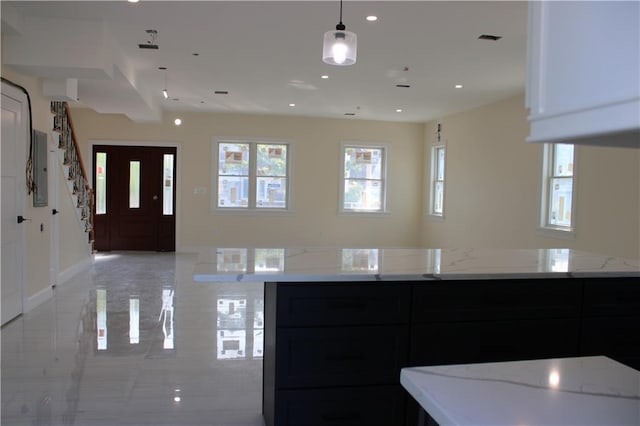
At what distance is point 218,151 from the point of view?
9750 mm

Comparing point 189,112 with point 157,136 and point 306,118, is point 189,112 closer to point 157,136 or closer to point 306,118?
point 157,136

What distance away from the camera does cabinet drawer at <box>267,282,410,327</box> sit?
2057 mm

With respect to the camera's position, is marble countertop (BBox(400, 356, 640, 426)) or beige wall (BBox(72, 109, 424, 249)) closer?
marble countertop (BBox(400, 356, 640, 426))

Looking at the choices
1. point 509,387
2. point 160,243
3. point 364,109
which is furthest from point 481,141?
point 509,387

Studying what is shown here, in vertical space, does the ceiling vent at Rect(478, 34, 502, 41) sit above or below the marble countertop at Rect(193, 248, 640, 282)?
above

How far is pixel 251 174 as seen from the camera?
32.3 feet

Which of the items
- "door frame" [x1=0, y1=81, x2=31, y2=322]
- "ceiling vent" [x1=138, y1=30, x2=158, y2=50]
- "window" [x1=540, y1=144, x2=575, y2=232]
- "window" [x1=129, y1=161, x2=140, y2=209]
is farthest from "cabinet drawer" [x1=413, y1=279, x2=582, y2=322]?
"window" [x1=129, y1=161, x2=140, y2=209]

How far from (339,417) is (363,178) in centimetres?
843

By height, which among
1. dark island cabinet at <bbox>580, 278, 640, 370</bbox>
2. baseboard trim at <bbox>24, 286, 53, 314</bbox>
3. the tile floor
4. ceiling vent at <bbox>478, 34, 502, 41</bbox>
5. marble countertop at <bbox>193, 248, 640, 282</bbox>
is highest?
ceiling vent at <bbox>478, 34, 502, 41</bbox>

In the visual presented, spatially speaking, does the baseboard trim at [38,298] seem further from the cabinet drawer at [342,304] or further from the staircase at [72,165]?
the cabinet drawer at [342,304]

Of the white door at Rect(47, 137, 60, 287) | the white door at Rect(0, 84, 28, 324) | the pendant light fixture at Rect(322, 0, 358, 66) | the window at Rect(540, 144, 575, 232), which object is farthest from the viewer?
the window at Rect(540, 144, 575, 232)

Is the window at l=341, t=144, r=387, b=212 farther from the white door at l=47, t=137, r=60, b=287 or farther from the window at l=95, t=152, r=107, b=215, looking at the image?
the white door at l=47, t=137, r=60, b=287

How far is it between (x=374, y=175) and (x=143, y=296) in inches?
238

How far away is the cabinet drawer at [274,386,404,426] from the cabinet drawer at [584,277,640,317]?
1068mm
